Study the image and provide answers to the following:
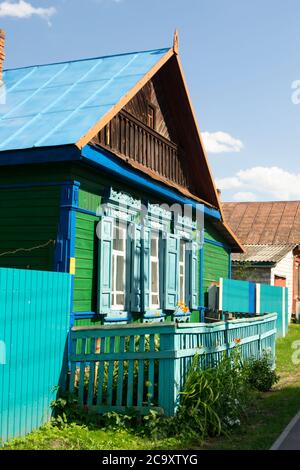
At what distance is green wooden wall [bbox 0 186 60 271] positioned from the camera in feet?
27.7

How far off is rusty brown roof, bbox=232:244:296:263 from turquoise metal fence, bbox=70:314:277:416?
57.6 feet

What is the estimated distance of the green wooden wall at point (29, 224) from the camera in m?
8.45

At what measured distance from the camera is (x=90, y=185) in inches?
356

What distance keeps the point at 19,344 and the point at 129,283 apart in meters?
4.03

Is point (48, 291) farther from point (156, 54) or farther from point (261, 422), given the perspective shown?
point (156, 54)

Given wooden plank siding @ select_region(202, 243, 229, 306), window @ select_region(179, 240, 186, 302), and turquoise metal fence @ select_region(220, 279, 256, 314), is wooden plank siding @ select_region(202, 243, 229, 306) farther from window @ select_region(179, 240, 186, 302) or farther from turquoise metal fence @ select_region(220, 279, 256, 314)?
window @ select_region(179, 240, 186, 302)

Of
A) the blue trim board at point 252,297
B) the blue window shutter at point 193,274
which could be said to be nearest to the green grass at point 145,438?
the blue window shutter at point 193,274

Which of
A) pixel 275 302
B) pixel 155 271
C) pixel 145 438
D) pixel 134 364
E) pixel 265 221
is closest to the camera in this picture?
pixel 145 438

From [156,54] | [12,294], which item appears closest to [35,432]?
[12,294]

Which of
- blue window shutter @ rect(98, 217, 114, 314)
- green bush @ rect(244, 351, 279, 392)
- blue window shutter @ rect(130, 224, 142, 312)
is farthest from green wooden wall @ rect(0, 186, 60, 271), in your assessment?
green bush @ rect(244, 351, 279, 392)

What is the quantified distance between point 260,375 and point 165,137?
5260 millimetres

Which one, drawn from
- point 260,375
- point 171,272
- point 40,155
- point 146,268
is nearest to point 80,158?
point 40,155

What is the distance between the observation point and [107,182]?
31.7 feet

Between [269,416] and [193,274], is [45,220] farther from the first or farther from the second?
[193,274]
